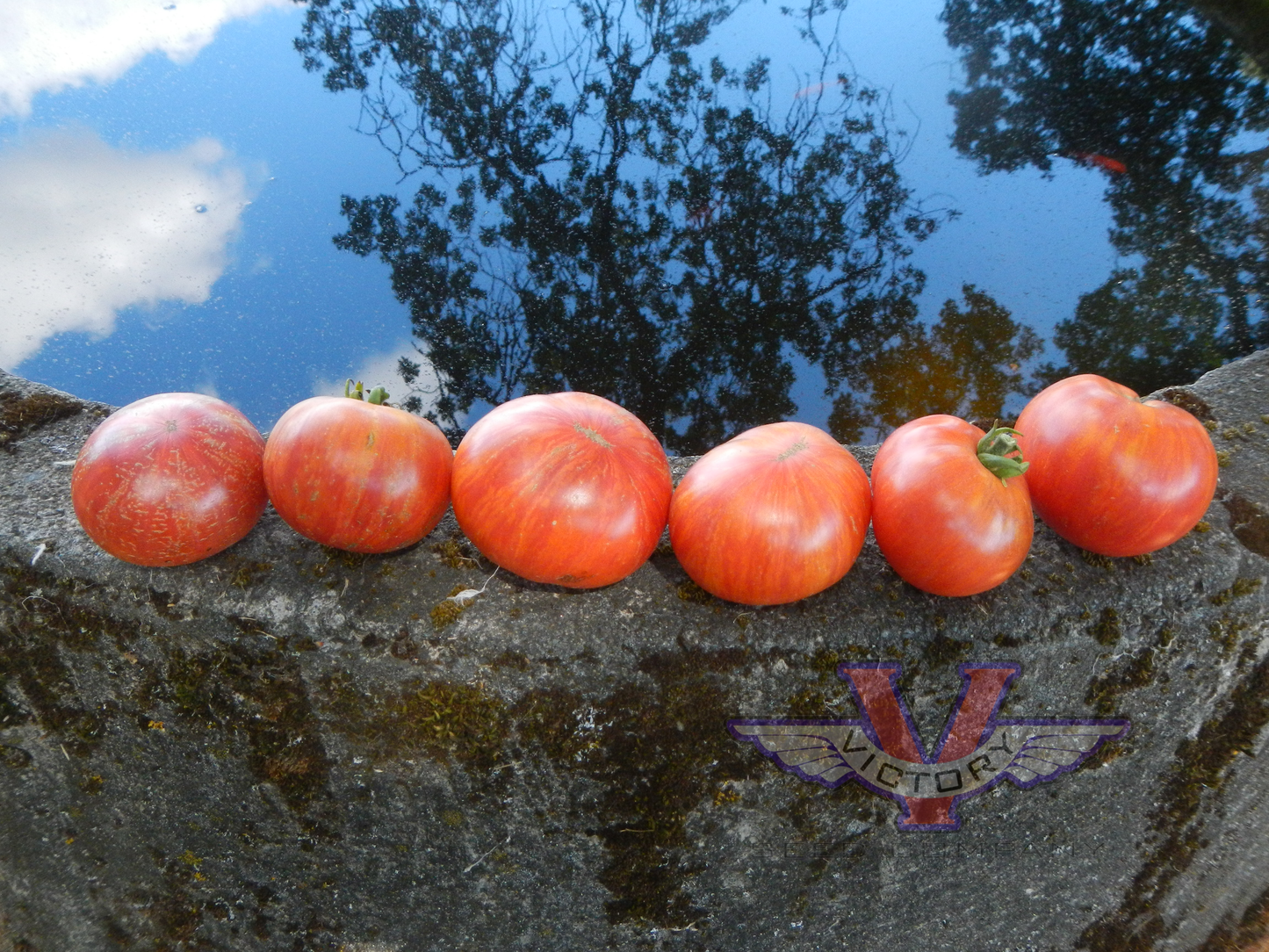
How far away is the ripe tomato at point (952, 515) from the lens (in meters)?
1.58

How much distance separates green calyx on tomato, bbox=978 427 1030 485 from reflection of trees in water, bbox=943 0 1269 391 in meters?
1.07

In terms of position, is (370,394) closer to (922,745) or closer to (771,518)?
(771,518)

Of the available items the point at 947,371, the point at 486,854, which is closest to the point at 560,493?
the point at 486,854

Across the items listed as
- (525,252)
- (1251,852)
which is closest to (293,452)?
(525,252)

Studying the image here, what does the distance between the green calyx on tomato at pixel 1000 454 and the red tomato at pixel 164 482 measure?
5.40 ft

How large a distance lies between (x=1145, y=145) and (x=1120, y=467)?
2.29 metres

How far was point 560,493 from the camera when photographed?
5.07 ft

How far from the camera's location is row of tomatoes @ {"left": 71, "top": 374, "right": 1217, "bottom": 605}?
1.56m

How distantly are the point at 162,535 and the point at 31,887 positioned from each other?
151 cm

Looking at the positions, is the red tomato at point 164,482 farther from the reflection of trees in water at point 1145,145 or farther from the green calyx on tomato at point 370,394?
the reflection of trees in water at point 1145,145

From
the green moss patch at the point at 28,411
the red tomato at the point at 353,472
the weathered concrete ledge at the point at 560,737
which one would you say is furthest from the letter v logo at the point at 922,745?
the green moss patch at the point at 28,411

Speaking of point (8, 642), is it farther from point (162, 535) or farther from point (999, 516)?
point (999, 516)

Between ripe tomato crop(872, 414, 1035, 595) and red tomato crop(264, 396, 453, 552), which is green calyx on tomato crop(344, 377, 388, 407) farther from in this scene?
ripe tomato crop(872, 414, 1035, 595)

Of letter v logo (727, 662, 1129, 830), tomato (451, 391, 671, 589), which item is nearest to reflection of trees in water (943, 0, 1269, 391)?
letter v logo (727, 662, 1129, 830)
